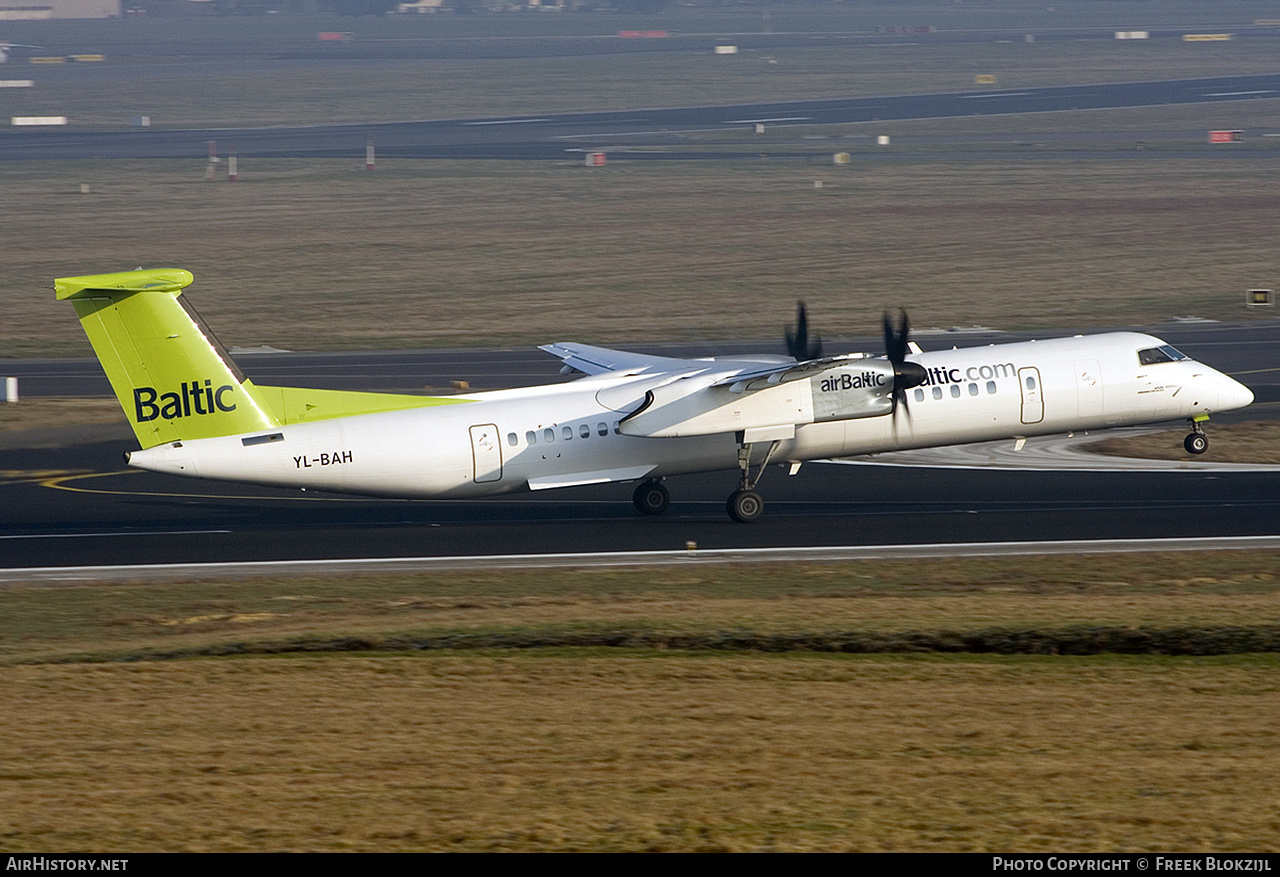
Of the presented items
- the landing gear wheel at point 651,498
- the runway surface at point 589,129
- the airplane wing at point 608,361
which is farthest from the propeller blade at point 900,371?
the runway surface at point 589,129

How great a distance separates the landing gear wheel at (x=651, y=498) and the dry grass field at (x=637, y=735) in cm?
987

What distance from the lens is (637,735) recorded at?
49.1 ft

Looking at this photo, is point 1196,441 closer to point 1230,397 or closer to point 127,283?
point 1230,397

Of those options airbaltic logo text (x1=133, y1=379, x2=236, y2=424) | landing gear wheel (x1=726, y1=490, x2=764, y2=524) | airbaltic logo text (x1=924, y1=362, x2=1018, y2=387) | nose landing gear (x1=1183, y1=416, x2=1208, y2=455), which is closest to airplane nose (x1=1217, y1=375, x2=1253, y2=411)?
nose landing gear (x1=1183, y1=416, x2=1208, y2=455)

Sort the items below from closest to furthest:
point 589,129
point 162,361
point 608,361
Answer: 1. point 162,361
2. point 608,361
3. point 589,129

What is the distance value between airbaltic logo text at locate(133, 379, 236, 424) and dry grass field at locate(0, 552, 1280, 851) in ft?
20.4

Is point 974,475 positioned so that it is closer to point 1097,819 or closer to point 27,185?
point 1097,819

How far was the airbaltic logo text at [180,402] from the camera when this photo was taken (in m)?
29.1

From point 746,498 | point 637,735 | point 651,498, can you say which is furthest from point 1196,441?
point 637,735

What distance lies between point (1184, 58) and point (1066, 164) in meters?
87.7

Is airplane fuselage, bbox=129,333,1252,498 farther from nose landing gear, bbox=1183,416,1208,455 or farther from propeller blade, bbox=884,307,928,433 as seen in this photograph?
nose landing gear, bbox=1183,416,1208,455

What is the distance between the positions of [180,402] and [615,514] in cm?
1003

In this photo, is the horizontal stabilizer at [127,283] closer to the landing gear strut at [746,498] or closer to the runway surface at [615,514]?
the runway surface at [615,514]

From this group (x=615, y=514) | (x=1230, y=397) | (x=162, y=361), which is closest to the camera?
(x=162, y=361)
